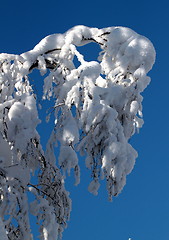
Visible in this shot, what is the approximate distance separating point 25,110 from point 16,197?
1.16 meters

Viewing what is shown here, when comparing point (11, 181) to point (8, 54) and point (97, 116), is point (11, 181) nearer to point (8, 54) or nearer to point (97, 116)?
point (97, 116)

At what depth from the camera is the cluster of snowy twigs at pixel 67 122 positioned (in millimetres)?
5438

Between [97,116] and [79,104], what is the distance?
0.44 meters

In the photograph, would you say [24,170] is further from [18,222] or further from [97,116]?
[97,116]

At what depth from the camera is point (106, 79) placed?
662cm

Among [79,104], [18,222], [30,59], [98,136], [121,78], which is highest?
[30,59]

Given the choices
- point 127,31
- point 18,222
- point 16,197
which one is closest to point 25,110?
point 16,197

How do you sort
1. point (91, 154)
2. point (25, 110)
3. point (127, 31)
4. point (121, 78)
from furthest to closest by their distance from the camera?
point (127, 31) → point (121, 78) → point (91, 154) → point (25, 110)

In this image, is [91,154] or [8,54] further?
[8,54]

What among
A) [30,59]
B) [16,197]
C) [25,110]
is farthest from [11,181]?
[30,59]

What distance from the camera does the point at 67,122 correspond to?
5.89 meters

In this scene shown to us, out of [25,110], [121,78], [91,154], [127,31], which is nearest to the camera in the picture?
[25,110]

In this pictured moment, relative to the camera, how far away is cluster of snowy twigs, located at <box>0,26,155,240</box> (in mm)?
5438

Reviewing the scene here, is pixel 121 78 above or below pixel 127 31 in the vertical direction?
below
